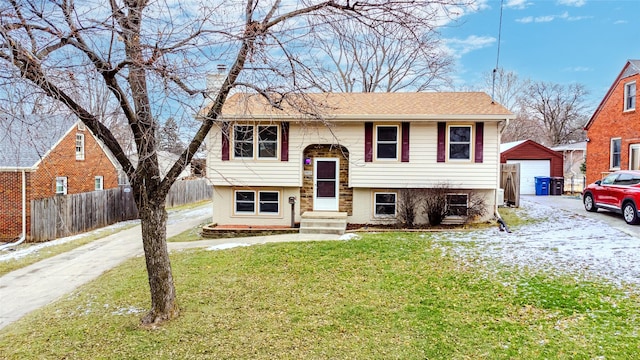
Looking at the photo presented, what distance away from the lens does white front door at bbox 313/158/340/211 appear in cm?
1248

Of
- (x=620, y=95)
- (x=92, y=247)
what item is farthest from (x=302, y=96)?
(x=620, y=95)

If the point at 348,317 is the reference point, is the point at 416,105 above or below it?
above

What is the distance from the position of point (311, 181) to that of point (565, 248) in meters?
7.47

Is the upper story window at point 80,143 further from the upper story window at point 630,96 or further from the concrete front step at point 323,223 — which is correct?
the upper story window at point 630,96

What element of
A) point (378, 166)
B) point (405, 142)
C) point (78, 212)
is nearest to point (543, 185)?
point (405, 142)

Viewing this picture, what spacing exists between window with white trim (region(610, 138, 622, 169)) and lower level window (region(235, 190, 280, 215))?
15729 millimetres

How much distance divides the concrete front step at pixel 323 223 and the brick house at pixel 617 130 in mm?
13353

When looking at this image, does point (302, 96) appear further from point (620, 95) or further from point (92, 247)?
point (620, 95)

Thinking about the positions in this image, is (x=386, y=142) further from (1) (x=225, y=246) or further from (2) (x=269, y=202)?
(1) (x=225, y=246)

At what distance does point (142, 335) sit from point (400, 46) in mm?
5313

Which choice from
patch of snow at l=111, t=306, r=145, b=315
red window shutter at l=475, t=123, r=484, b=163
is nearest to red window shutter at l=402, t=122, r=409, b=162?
red window shutter at l=475, t=123, r=484, b=163

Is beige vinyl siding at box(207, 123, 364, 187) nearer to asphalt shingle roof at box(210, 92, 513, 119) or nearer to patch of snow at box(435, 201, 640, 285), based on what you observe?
asphalt shingle roof at box(210, 92, 513, 119)

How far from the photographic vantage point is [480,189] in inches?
466

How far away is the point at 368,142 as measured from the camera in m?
12.1
